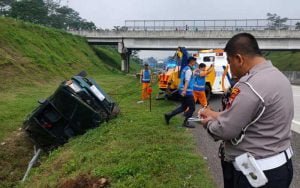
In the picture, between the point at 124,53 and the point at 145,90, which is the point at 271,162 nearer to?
the point at 145,90

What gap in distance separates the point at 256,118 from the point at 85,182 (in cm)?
436

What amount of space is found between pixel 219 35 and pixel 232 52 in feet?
155

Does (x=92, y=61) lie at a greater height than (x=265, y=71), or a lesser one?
lesser

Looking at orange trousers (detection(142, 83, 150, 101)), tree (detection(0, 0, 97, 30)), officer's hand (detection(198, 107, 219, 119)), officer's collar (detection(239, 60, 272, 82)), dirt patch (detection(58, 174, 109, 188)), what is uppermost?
tree (detection(0, 0, 97, 30))

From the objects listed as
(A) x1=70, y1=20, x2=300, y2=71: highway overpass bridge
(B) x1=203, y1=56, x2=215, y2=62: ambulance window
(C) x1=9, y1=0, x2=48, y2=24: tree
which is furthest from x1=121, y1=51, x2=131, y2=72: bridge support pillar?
(B) x1=203, y1=56, x2=215, y2=62: ambulance window

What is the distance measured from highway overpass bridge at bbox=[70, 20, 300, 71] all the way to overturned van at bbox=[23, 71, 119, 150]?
39.6 m

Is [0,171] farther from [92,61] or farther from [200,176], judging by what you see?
[92,61]

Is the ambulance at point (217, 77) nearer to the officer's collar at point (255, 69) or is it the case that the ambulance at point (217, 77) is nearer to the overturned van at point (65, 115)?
the overturned van at point (65, 115)

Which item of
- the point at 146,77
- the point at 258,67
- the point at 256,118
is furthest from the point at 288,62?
the point at 256,118

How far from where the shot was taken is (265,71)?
334 centimetres

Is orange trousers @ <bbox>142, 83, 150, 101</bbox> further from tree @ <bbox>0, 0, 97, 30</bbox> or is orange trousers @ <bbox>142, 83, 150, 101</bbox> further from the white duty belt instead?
tree @ <bbox>0, 0, 97, 30</bbox>

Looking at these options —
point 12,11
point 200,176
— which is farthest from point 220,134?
point 12,11

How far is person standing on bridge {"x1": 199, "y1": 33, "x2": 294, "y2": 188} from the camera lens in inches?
128

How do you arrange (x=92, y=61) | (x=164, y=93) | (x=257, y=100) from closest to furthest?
(x=257, y=100)
(x=164, y=93)
(x=92, y=61)
